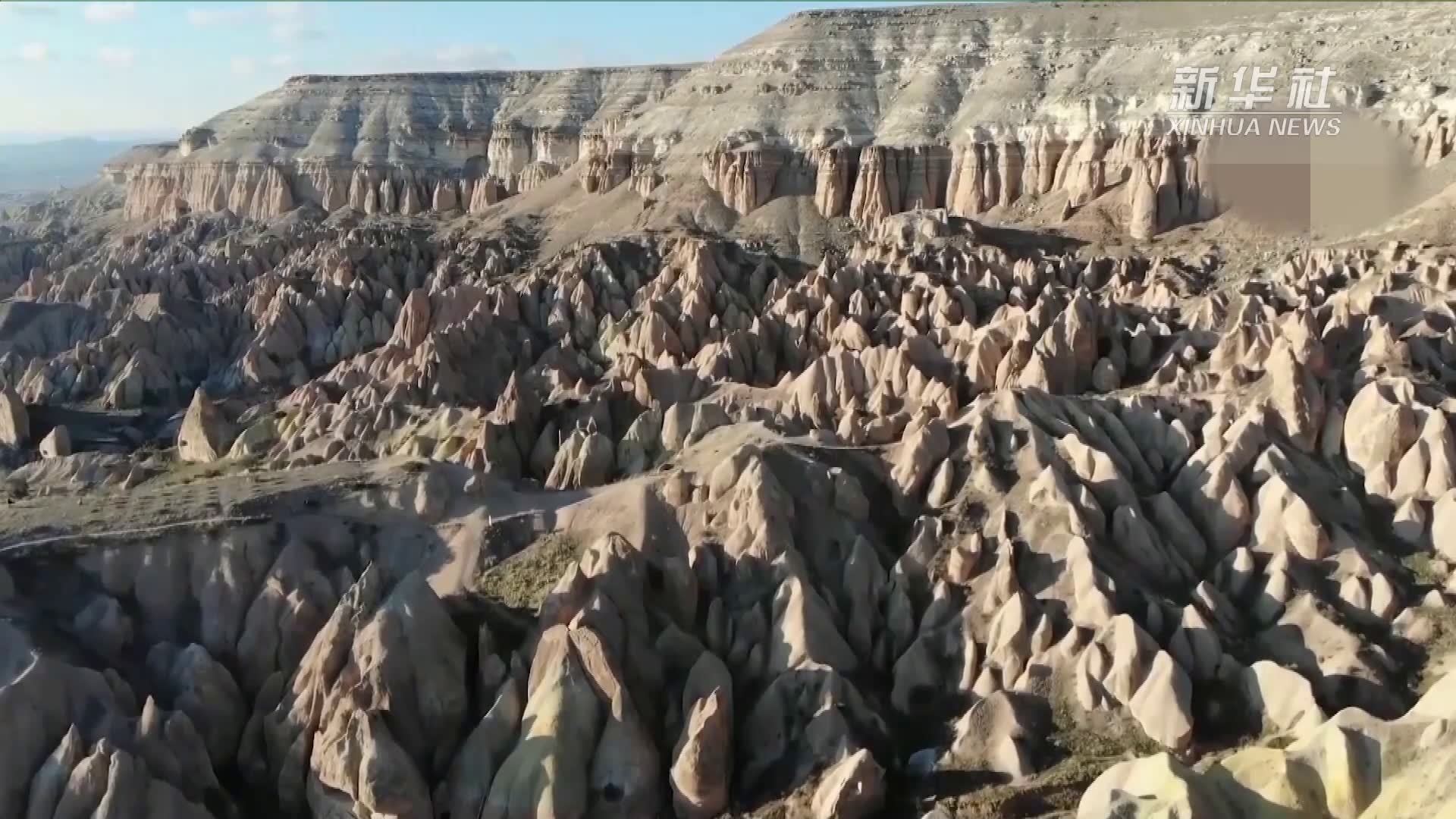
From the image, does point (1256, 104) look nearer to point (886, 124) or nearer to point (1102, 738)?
point (886, 124)

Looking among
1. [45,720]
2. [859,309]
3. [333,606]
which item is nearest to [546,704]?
[333,606]

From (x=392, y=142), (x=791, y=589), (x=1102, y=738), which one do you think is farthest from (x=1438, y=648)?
(x=392, y=142)

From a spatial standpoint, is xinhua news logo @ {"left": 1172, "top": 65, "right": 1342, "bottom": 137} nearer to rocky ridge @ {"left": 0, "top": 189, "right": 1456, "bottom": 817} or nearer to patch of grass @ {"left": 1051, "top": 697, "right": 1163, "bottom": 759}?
rocky ridge @ {"left": 0, "top": 189, "right": 1456, "bottom": 817}

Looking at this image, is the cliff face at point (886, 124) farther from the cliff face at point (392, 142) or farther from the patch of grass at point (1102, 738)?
the patch of grass at point (1102, 738)

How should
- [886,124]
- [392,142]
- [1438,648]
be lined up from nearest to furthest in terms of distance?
[1438,648] → [886,124] → [392,142]

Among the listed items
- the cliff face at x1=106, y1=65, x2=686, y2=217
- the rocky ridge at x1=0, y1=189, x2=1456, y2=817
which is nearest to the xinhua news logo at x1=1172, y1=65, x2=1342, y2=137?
the rocky ridge at x1=0, y1=189, x2=1456, y2=817

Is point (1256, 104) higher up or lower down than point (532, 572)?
higher up

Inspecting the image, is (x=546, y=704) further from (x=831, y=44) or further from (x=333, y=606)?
(x=831, y=44)

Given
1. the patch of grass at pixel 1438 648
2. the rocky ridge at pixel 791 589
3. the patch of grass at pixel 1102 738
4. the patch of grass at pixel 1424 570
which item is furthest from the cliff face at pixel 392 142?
the patch of grass at pixel 1438 648
